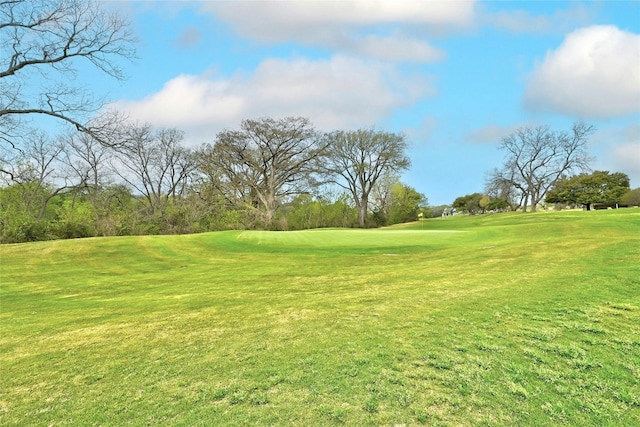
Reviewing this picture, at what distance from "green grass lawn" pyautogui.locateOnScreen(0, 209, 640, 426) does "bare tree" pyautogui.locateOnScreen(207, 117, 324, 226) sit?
28560 millimetres

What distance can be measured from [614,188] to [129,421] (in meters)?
59.5

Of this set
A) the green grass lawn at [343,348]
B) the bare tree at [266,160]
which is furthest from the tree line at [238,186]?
the green grass lawn at [343,348]

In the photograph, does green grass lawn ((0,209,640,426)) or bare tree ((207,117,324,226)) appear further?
bare tree ((207,117,324,226))

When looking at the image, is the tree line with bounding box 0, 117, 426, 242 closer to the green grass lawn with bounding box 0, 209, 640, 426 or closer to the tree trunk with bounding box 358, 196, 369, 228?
the tree trunk with bounding box 358, 196, 369, 228

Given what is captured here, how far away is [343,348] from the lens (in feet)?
13.1

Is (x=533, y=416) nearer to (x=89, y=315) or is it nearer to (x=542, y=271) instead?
(x=542, y=271)

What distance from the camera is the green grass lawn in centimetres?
286

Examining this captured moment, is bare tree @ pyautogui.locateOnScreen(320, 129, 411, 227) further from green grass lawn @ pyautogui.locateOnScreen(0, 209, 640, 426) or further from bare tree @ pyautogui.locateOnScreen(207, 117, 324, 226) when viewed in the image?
green grass lawn @ pyautogui.locateOnScreen(0, 209, 640, 426)

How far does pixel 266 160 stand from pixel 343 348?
36.3m

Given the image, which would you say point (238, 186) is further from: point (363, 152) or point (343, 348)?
point (343, 348)

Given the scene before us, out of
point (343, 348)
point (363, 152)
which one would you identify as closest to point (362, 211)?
point (363, 152)

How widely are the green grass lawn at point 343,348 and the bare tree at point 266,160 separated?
93.7 feet

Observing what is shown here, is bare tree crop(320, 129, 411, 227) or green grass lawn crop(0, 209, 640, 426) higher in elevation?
bare tree crop(320, 129, 411, 227)

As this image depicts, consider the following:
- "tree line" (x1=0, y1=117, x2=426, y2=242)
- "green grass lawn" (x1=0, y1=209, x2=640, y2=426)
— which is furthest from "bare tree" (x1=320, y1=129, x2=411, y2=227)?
"green grass lawn" (x1=0, y1=209, x2=640, y2=426)
